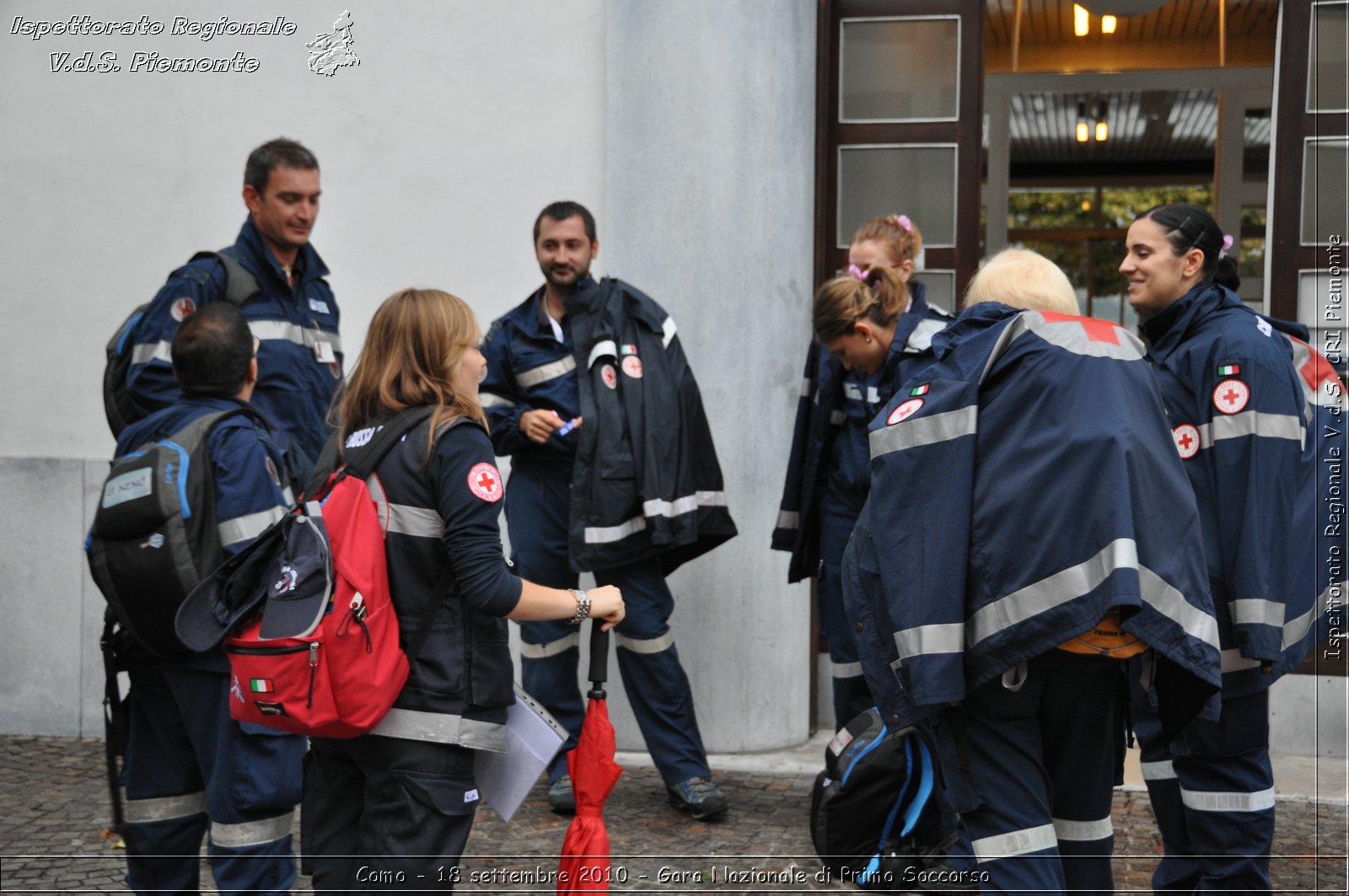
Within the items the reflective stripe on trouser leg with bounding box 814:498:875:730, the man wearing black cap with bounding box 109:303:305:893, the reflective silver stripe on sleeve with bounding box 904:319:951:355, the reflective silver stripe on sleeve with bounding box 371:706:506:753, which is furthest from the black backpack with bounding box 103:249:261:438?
the reflective silver stripe on sleeve with bounding box 904:319:951:355

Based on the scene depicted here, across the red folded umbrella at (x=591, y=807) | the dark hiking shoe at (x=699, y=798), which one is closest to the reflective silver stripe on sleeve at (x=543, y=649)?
the dark hiking shoe at (x=699, y=798)

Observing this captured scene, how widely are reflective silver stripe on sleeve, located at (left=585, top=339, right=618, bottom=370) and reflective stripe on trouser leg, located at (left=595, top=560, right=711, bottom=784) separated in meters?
0.85

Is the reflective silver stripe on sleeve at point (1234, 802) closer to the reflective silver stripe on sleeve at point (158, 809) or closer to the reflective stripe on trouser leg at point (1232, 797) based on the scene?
the reflective stripe on trouser leg at point (1232, 797)

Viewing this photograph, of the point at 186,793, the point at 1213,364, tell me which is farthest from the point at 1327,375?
the point at 186,793

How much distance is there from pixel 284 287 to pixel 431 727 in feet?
8.38

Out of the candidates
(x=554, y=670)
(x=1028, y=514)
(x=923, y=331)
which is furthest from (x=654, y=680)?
(x=1028, y=514)

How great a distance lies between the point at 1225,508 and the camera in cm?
390

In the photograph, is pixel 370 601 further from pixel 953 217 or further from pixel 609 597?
pixel 953 217

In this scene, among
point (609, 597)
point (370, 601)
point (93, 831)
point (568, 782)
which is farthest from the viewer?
point (568, 782)

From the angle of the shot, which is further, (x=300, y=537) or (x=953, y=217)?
(x=953, y=217)

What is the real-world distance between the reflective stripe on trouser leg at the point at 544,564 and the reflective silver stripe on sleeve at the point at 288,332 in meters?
0.97

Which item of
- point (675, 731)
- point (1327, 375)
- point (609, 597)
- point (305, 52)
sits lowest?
point (675, 731)

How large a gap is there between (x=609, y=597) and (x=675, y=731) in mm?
2277

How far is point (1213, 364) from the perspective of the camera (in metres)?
3.94
